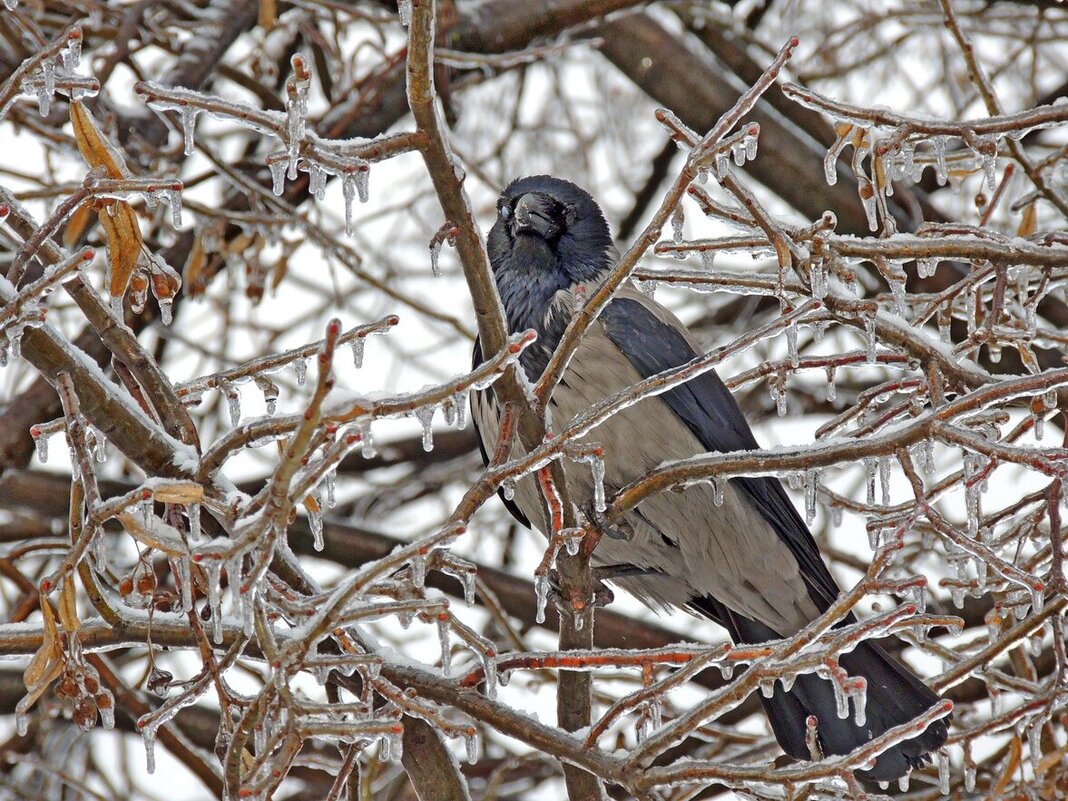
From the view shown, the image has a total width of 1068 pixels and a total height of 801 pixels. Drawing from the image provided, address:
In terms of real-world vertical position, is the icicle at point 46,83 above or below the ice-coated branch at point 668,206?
above

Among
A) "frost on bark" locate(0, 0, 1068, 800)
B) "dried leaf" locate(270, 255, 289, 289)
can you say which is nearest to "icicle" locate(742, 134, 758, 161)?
"frost on bark" locate(0, 0, 1068, 800)

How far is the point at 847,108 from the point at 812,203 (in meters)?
3.01

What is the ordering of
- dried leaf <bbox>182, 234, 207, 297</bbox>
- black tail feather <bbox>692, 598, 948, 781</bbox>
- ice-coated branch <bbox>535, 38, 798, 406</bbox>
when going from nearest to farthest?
ice-coated branch <bbox>535, 38, 798, 406</bbox> → black tail feather <bbox>692, 598, 948, 781</bbox> → dried leaf <bbox>182, 234, 207, 297</bbox>

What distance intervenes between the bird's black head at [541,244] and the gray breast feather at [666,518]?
1.17 feet

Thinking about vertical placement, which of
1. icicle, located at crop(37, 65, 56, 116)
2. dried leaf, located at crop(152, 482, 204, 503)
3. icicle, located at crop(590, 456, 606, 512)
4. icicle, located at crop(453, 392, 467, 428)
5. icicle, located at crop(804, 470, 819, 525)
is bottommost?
dried leaf, located at crop(152, 482, 204, 503)

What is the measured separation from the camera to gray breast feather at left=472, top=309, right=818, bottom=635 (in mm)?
3645

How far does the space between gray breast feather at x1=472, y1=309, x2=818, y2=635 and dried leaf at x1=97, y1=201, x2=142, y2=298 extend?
1469 mm

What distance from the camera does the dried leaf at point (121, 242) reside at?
221cm

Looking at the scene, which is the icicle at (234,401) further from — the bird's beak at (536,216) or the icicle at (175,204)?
the bird's beak at (536,216)

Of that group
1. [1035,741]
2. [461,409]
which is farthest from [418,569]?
[1035,741]

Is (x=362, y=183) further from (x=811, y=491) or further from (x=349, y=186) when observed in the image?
(x=811, y=491)

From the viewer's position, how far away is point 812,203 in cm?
547

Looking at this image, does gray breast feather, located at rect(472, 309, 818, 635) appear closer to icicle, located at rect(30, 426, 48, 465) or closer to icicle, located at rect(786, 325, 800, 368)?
icicle, located at rect(786, 325, 800, 368)

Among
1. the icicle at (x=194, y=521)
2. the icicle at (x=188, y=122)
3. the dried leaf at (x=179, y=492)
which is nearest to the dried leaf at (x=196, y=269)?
the icicle at (x=188, y=122)
